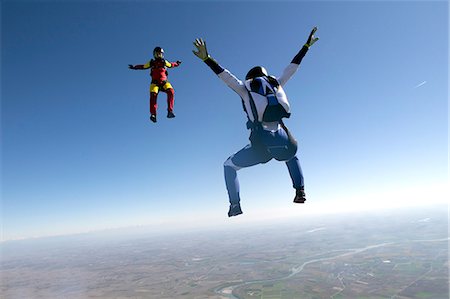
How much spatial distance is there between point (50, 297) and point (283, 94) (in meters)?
122

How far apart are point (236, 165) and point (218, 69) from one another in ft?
4.93

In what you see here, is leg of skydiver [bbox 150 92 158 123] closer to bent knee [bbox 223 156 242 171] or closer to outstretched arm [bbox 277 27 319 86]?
bent knee [bbox 223 156 242 171]

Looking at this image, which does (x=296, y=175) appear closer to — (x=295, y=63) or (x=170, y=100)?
(x=295, y=63)

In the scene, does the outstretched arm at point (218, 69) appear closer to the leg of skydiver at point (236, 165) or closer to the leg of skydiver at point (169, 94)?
the leg of skydiver at point (236, 165)

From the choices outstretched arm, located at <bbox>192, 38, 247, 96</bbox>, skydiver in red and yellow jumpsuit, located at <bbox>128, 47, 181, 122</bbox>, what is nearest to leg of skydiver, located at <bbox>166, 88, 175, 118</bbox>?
skydiver in red and yellow jumpsuit, located at <bbox>128, 47, 181, 122</bbox>

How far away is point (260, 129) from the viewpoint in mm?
4176

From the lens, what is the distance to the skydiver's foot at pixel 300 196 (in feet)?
13.9

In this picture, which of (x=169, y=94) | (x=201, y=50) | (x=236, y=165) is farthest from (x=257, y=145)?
(x=169, y=94)

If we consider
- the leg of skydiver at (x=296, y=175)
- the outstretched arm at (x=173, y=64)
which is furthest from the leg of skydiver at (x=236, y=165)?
the outstretched arm at (x=173, y=64)

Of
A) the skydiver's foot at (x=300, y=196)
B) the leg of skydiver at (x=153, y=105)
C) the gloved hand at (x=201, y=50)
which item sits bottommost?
the skydiver's foot at (x=300, y=196)

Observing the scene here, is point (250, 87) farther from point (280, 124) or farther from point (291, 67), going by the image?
point (291, 67)

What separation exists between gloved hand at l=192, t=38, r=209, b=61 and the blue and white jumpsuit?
7 cm

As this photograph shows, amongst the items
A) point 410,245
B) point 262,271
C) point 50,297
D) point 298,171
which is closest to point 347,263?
point 262,271

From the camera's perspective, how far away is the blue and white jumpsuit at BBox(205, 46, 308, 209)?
164 inches
